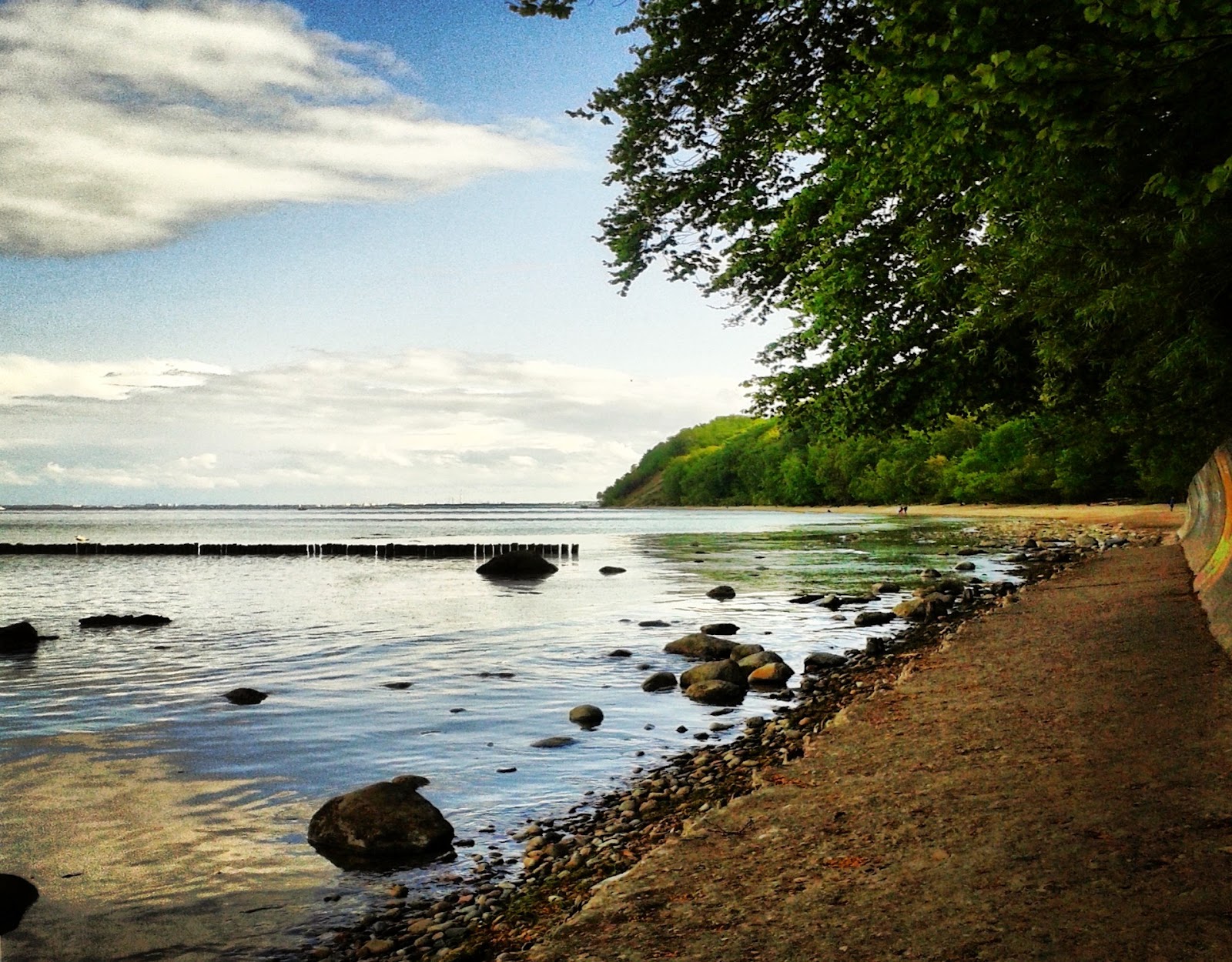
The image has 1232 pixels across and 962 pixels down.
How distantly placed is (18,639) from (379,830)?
19.8 meters

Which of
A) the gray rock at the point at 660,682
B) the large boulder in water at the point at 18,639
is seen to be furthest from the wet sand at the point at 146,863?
the large boulder in water at the point at 18,639

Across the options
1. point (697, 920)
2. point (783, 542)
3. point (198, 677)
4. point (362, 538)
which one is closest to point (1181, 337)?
point (697, 920)

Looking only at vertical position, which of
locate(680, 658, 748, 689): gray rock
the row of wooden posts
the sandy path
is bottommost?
the row of wooden posts

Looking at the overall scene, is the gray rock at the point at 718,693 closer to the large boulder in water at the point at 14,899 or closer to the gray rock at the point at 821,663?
the gray rock at the point at 821,663

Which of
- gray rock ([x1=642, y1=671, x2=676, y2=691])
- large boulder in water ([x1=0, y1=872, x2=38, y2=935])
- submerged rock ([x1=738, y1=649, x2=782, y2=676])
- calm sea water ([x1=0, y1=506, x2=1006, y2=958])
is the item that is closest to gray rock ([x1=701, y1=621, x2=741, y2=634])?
calm sea water ([x1=0, y1=506, x2=1006, y2=958])

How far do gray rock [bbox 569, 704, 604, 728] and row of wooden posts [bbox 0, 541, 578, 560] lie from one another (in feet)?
152

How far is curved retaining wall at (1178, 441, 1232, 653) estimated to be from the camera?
43.5 ft

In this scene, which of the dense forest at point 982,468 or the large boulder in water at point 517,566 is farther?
the large boulder in water at point 517,566

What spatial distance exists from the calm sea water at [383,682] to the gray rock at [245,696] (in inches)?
9.8

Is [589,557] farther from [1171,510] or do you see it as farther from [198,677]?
[1171,510]

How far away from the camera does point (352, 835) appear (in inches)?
322

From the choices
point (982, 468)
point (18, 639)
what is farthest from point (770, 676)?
point (982, 468)

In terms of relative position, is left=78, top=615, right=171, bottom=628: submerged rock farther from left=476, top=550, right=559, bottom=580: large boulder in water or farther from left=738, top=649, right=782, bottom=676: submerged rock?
left=738, top=649, right=782, bottom=676: submerged rock

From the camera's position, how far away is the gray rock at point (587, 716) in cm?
1295
